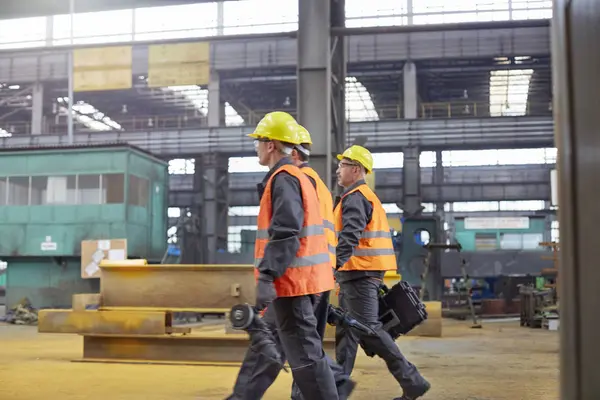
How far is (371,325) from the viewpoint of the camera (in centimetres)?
447

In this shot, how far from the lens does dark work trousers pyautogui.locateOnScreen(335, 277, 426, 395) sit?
14.6 ft

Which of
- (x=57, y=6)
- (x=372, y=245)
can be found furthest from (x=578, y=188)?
(x=57, y=6)

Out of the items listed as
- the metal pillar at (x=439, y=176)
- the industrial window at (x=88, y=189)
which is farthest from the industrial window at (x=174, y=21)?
the industrial window at (x=88, y=189)

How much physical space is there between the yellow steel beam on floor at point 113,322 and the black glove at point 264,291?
3923mm

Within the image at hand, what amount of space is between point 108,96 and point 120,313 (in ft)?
75.9

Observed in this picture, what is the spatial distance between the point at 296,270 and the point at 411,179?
1971 centimetres

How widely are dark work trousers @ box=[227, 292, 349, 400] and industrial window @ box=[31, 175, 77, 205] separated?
1296 centimetres

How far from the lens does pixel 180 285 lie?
7.05m

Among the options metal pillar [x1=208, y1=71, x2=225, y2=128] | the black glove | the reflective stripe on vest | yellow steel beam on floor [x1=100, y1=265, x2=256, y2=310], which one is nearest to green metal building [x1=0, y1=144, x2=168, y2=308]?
metal pillar [x1=208, y1=71, x2=225, y2=128]

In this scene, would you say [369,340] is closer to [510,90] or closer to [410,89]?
[410,89]

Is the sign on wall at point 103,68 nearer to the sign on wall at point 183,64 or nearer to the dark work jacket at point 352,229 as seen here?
the sign on wall at point 183,64

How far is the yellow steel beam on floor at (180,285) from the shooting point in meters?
6.98

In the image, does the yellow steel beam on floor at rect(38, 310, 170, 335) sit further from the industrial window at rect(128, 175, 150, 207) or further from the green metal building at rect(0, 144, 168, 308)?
the industrial window at rect(128, 175, 150, 207)

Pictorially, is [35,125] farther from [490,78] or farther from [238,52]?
[490,78]
